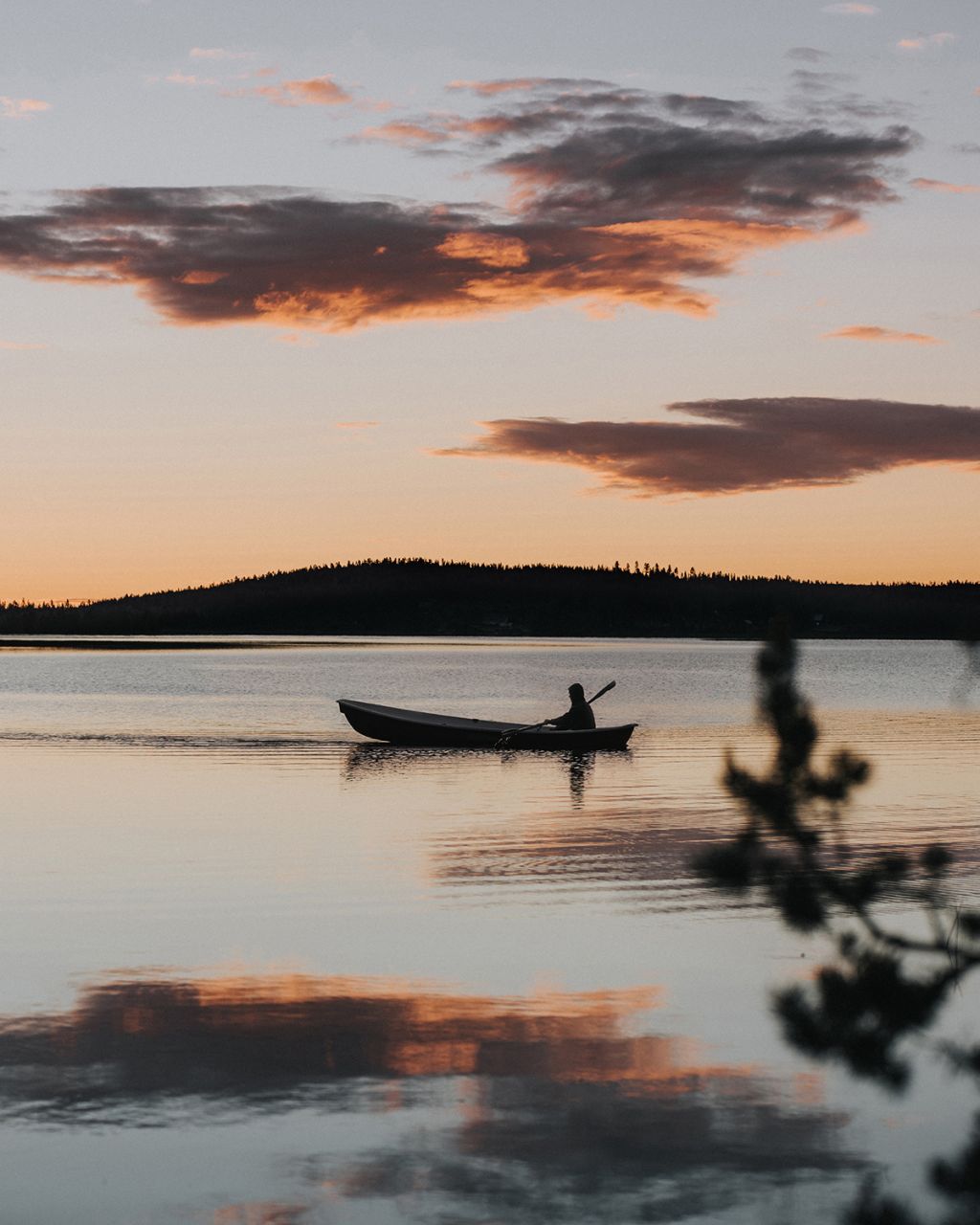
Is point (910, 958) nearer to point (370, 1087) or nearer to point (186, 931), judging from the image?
point (370, 1087)

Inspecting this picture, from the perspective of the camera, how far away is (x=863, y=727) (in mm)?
49312

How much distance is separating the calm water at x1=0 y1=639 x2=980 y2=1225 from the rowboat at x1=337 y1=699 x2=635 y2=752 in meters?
9.37

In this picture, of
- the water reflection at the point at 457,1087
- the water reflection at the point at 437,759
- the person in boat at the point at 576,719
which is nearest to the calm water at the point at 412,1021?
the water reflection at the point at 457,1087

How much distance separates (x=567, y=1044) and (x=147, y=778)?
20.3 metres

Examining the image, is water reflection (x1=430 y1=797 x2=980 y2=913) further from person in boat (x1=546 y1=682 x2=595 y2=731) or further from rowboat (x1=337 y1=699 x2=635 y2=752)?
person in boat (x1=546 y1=682 x2=595 y2=731)

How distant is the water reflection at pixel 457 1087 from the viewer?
297 inches

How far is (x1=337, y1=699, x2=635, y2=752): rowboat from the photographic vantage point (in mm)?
35562

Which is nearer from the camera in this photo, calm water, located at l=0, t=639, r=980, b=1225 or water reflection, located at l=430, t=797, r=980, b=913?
calm water, located at l=0, t=639, r=980, b=1225

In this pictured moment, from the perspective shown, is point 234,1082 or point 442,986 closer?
point 234,1082

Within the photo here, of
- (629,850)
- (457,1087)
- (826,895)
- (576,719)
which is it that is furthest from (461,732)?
(826,895)

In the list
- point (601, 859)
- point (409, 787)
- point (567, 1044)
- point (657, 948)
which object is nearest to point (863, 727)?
point (409, 787)

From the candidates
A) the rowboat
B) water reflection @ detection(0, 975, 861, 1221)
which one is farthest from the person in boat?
water reflection @ detection(0, 975, 861, 1221)

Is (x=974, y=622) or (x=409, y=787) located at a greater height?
(x=974, y=622)

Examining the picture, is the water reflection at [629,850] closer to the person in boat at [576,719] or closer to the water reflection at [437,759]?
the water reflection at [437,759]
